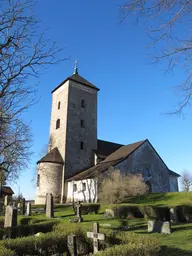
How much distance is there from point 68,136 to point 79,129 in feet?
8.38

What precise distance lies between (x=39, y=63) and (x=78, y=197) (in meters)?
24.5

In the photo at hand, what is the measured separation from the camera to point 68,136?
3453cm

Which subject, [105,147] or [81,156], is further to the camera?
[105,147]

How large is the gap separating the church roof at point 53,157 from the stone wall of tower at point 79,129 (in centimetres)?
108

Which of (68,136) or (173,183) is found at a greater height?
(68,136)

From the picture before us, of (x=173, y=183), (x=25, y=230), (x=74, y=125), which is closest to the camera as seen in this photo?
(x=25, y=230)

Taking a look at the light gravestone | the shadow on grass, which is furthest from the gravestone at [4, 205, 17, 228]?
the shadow on grass

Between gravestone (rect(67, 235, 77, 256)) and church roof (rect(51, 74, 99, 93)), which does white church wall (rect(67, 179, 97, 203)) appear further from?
gravestone (rect(67, 235, 77, 256))

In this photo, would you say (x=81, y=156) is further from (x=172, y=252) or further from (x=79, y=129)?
(x=172, y=252)

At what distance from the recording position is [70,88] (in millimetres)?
37375

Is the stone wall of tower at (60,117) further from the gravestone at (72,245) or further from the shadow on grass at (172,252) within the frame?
the shadow on grass at (172,252)

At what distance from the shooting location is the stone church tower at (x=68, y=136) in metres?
32.1

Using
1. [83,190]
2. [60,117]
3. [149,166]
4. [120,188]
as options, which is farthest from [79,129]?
[120,188]

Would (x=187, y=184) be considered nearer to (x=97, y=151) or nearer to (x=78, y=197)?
(x=97, y=151)
